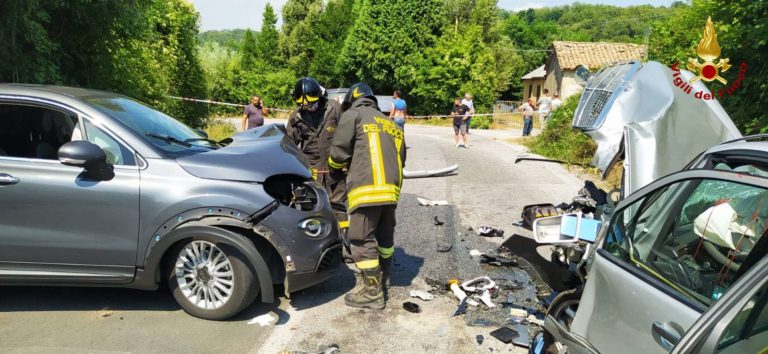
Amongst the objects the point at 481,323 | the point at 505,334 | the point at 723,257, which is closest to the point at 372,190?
the point at 481,323

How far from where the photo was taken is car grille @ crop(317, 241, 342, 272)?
163 inches

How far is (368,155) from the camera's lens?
424 centimetres

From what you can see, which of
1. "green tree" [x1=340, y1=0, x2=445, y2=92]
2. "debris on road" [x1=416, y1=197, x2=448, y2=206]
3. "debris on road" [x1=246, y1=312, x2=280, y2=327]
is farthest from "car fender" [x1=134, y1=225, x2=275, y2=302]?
"green tree" [x1=340, y1=0, x2=445, y2=92]

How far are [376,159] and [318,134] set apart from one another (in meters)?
1.95

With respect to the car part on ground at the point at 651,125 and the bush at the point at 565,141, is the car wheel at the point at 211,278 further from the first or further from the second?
the bush at the point at 565,141

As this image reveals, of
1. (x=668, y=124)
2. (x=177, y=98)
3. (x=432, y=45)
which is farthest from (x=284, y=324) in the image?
(x=432, y=45)

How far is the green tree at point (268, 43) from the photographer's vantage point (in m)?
41.1

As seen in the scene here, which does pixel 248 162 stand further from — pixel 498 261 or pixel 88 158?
pixel 498 261

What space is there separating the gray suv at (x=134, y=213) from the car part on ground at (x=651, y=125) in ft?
8.10

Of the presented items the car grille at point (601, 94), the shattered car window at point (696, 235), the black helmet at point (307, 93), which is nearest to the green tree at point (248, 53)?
the black helmet at point (307, 93)

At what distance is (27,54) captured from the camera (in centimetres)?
684

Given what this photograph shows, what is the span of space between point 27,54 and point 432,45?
27.7 metres

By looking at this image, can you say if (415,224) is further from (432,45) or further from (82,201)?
Result: (432,45)

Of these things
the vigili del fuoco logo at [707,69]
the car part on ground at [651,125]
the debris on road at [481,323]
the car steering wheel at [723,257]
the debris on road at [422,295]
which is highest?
the vigili del fuoco logo at [707,69]
